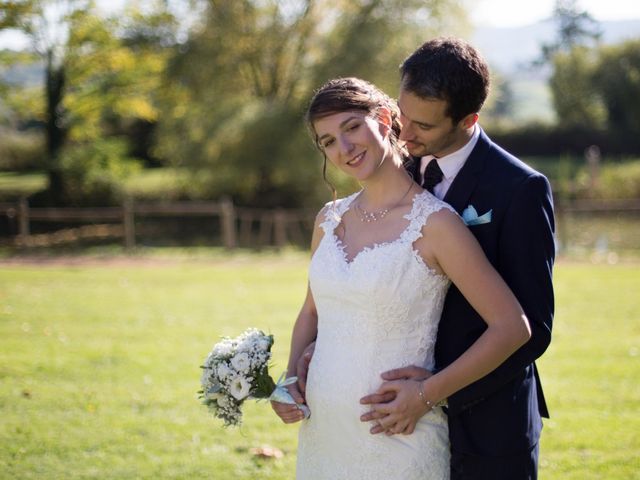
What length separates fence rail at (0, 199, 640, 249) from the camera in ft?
76.2

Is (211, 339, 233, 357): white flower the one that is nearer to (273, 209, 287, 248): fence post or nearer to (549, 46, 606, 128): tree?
(273, 209, 287, 248): fence post

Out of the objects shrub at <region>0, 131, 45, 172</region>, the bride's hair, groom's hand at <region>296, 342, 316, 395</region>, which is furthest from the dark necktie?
shrub at <region>0, 131, 45, 172</region>

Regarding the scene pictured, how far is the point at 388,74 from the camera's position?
1064 inches

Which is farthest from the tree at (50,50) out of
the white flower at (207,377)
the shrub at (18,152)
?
the white flower at (207,377)

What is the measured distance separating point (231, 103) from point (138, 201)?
18.2 feet

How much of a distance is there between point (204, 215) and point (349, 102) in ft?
82.1

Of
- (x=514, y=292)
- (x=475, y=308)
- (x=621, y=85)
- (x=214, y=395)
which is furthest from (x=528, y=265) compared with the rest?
(x=621, y=85)

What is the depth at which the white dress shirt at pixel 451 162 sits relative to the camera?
286 cm

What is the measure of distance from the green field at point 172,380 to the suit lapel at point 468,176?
2.72 metres

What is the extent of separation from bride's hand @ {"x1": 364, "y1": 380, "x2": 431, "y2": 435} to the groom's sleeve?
5.6 inches

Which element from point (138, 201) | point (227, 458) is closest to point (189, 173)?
point (138, 201)

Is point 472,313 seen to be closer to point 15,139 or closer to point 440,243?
point 440,243

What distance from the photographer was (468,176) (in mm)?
2824

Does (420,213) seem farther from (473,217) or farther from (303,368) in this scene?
(303,368)
